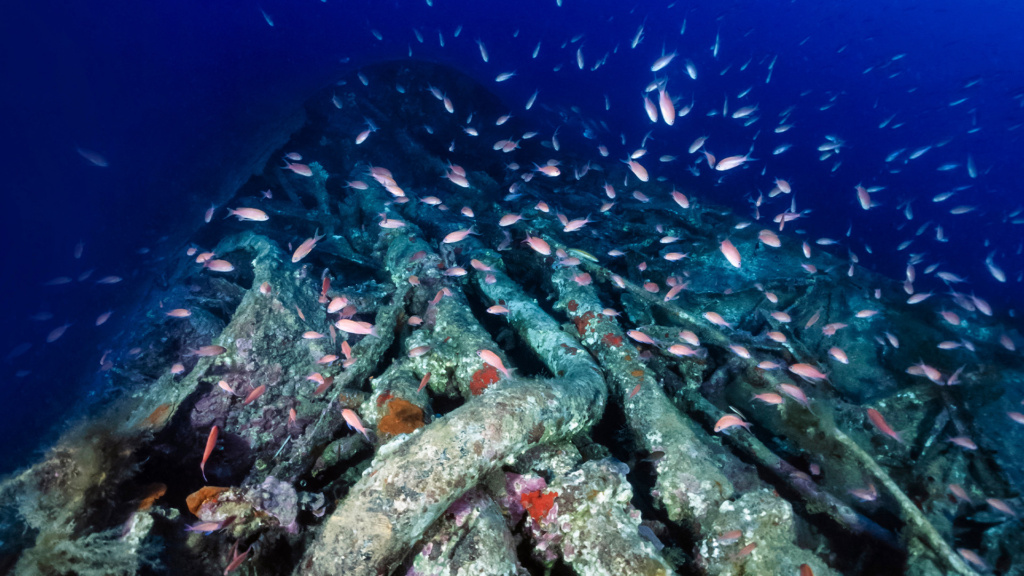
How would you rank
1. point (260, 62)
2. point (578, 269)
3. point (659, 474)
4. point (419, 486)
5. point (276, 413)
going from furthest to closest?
point (260, 62), point (578, 269), point (276, 413), point (659, 474), point (419, 486)

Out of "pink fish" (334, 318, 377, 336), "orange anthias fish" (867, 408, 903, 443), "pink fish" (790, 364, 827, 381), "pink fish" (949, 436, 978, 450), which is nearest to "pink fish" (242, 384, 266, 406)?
"pink fish" (334, 318, 377, 336)

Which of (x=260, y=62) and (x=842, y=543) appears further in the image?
(x=260, y=62)

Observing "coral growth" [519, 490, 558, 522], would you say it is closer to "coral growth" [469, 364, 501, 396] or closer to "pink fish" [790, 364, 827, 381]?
"coral growth" [469, 364, 501, 396]

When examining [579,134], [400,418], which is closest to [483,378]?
[400,418]

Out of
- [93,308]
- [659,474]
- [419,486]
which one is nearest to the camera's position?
[419,486]

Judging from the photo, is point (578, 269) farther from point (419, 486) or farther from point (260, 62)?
point (260, 62)

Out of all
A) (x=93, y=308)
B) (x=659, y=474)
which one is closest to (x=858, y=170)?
(x=659, y=474)

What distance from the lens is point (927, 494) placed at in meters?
3.98

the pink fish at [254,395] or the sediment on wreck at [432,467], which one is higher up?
the sediment on wreck at [432,467]

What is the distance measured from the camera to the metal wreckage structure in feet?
9.09

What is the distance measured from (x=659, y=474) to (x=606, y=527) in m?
1.11

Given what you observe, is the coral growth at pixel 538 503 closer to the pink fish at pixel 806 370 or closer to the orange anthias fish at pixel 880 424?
the pink fish at pixel 806 370

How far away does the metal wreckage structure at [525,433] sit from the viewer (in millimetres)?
2770

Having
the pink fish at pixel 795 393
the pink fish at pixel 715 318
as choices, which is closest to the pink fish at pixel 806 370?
the pink fish at pixel 795 393
